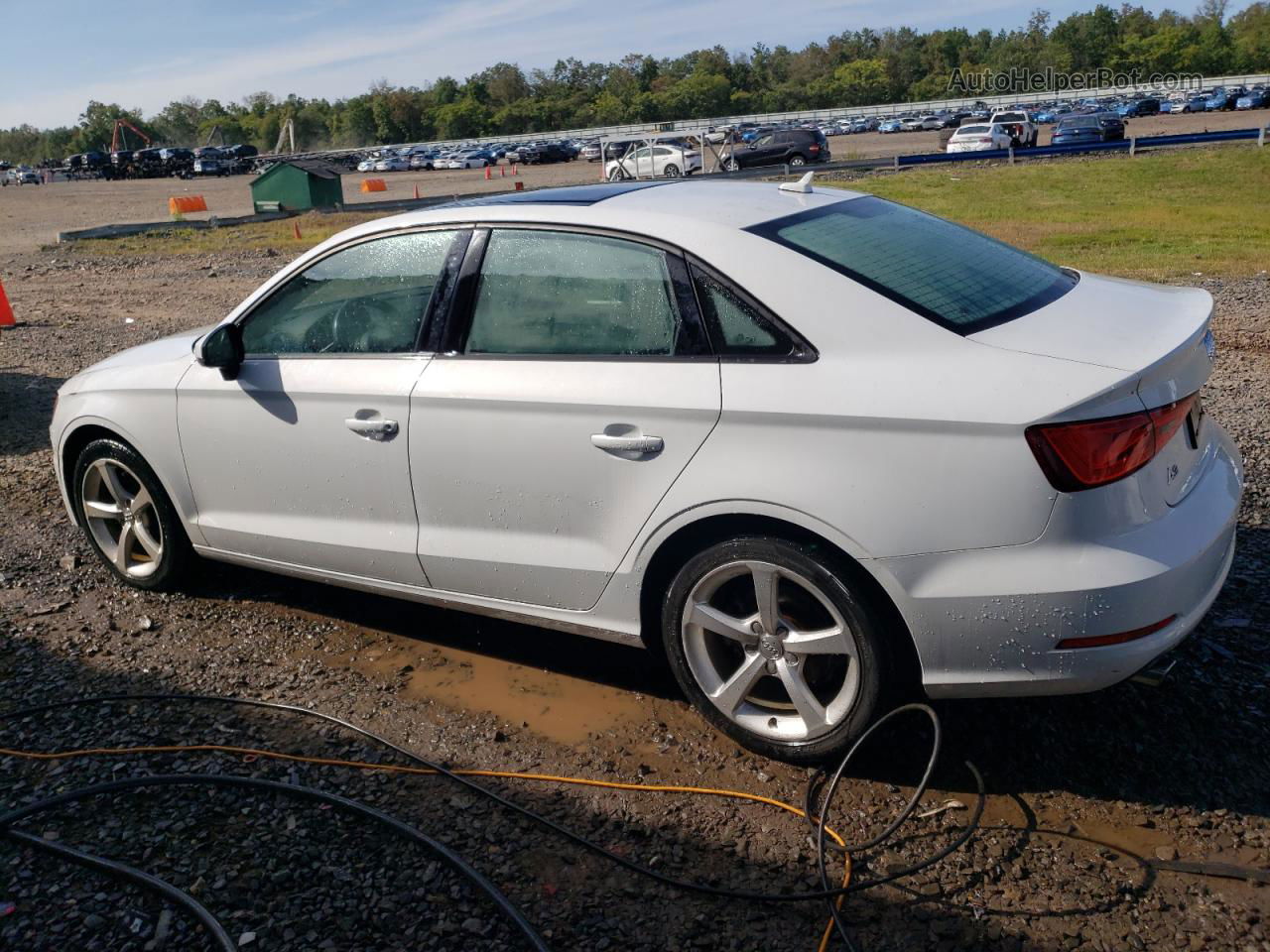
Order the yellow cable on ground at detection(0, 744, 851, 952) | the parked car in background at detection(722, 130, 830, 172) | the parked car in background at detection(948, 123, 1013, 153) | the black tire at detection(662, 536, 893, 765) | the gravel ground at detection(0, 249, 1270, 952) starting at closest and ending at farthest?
the gravel ground at detection(0, 249, 1270, 952) → the black tire at detection(662, 536, 893, 765) → the yellow cable on ground at detection(0, 744, 851, 952) → the parked car in background at detection(722, 130, 830, 172) → the parked car in background at detection(948, 123, 1013, 153)

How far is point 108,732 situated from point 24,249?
24901mm

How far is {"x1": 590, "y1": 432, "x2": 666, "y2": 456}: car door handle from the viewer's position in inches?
131

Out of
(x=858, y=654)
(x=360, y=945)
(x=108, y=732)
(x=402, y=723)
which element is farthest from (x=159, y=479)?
(x=858, y=654)

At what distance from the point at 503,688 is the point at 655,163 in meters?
34.6

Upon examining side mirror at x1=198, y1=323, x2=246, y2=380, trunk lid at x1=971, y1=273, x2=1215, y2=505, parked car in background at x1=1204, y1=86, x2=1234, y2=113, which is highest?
parked car in background at x1=1204, y1=86, x2=1234, y2=113

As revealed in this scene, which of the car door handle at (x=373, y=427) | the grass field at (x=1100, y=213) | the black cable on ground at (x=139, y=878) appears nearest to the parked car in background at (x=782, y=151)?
the grass field at (x=1100, y=213)

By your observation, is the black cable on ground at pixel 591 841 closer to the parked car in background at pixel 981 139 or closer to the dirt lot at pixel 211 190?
the dirt lot at pixel 211 190

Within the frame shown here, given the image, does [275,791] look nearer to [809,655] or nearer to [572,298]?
[809,655]

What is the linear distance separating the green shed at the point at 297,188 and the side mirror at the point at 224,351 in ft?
90.2

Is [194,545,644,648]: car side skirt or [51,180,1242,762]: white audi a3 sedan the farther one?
[194,545,644,648]: car side skirt

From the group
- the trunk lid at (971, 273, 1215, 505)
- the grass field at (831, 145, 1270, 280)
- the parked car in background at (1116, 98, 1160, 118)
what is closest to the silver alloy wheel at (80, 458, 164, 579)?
the trunk lid at (971, 273, 1215, 505)

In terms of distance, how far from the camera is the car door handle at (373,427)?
388cm

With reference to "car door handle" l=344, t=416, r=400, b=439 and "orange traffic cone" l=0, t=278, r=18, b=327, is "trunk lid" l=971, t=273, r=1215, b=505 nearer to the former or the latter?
"car door handle" l=344, t=416, r=400, b=439

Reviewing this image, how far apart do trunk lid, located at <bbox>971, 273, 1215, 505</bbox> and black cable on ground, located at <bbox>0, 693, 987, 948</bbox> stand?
3.21ft
